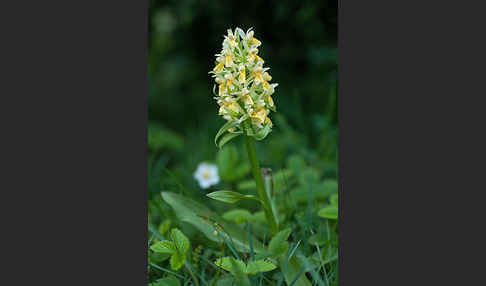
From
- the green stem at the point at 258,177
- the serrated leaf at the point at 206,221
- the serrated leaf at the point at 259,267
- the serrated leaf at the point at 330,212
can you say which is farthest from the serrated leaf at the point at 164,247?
the serrated leaf at the point at 330,212

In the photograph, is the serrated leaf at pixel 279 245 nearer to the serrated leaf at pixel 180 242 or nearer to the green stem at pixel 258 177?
the green stem at pixel 258 177

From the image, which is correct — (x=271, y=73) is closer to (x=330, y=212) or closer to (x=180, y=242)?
(x=330, y=212)

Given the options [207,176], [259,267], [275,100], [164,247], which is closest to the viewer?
[259,267]

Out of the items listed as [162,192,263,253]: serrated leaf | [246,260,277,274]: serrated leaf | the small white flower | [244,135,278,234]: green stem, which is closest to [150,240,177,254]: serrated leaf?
[162,192,263,253]: serrated leaf

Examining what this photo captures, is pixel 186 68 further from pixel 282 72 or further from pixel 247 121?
pixel 247 121

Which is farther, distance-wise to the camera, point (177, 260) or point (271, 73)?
point (271, 73)

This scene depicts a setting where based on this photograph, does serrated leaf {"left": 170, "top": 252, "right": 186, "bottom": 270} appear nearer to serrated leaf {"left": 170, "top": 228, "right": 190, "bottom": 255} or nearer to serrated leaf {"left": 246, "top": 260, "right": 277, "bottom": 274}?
serrated leaf {"left": 170, "top": 228, "right": 190, "bottom": 255}

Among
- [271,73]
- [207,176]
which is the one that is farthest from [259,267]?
[271,73]
